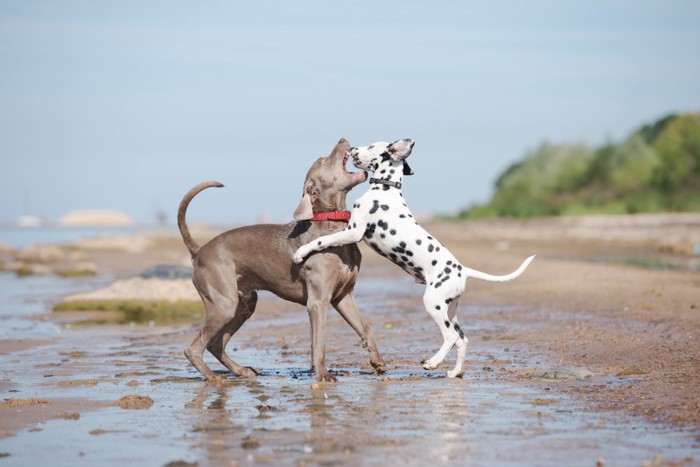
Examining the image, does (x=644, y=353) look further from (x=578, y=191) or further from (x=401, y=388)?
(x=578, y=191)

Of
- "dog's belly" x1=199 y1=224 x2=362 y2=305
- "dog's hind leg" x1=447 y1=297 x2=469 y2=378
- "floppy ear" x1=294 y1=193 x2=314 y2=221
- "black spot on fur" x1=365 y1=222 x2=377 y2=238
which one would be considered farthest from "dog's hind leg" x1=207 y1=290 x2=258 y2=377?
"dog's hind leg" x1=447 y1=297 x2=469 y2=378

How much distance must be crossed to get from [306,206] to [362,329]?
119cm

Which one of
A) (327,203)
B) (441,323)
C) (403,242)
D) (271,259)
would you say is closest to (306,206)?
(327,203)

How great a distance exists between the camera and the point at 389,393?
755cm

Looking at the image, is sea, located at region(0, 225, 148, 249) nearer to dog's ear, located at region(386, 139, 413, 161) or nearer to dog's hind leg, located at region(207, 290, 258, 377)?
dog's hind leg, located at region(207, 290, 258, 377)

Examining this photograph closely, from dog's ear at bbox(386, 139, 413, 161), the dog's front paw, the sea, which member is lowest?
the dog's front paw

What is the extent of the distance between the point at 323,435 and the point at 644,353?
14.1 feet

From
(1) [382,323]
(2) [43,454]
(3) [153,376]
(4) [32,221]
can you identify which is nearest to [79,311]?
(1) [382,323]

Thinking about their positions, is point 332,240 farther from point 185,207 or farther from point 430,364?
point 185,207

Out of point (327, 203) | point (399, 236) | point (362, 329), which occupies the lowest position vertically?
point (362, 329)

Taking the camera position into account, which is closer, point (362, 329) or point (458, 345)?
point (458, 345)

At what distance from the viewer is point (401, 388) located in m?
7.80

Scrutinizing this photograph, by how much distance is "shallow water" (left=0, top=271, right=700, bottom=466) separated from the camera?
18.3 feet

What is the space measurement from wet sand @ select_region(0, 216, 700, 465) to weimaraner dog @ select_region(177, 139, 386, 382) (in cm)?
40
